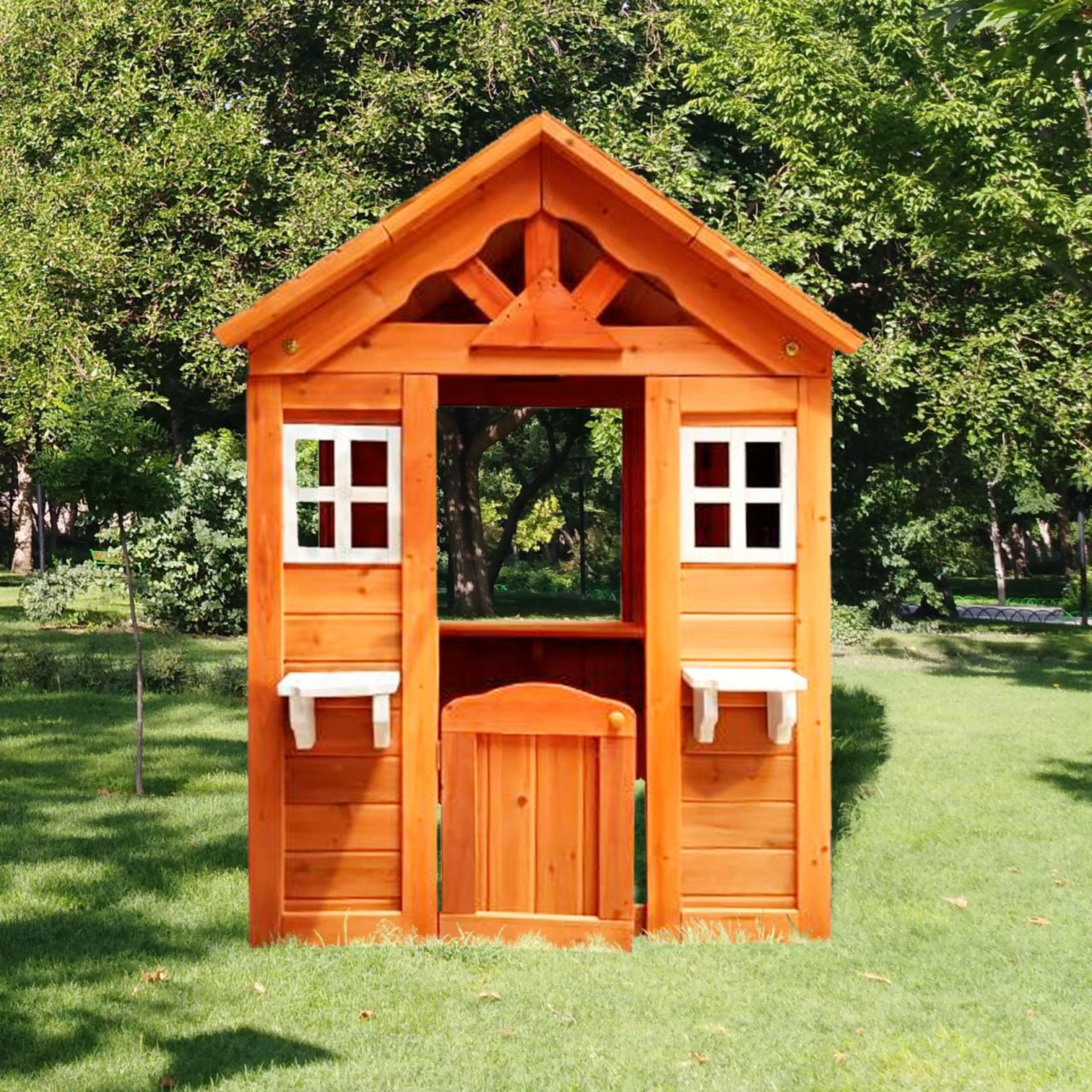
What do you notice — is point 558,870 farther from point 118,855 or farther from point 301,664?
point 118,855

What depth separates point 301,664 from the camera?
6.81 meters

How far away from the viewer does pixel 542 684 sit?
686 cm

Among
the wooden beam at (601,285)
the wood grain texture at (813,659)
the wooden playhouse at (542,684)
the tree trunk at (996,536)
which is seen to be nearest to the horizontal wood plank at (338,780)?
the wooden playhouse at (542,684)

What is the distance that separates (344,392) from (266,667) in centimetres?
143

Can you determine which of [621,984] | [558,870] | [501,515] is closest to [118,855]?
[558,870]

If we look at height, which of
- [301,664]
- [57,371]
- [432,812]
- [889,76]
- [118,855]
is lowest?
[118,855]

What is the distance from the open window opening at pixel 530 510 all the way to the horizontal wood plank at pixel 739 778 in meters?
3.19

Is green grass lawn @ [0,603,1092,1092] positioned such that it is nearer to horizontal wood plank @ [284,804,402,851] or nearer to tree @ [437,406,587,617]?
horizontal wood plank @ [284,804,402,851]

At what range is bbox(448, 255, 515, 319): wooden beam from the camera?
6820 mm

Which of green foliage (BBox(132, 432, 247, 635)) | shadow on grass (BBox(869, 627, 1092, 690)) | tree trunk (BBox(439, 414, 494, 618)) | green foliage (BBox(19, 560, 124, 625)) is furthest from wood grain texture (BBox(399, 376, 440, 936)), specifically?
tree trunk (BBox(439, 414, 494, 618))

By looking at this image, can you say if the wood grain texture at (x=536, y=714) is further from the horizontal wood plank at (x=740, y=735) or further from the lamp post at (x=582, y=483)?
the lamp post at (x=582, y=483)

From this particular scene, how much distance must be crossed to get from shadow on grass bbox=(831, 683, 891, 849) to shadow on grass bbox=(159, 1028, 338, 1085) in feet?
16.5

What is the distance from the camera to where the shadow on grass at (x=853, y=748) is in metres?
10.6

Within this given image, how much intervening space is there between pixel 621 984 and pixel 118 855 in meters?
4.14
